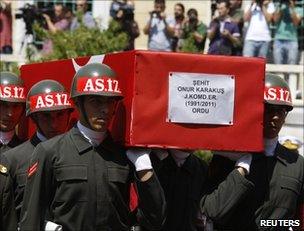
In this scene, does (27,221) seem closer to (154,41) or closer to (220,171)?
(220,171)

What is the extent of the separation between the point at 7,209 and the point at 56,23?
10.4 metres

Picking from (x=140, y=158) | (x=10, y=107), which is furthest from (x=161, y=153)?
(x=10, y=107)

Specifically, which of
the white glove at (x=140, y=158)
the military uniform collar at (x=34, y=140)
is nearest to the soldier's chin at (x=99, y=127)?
the white glove at (x=140, y=158)

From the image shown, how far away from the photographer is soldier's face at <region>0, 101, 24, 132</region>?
28.4 feet

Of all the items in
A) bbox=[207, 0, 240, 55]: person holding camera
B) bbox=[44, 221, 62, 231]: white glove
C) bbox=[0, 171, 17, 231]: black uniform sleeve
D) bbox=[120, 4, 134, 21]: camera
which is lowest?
bbox=[0, 171, 17, 231]: black uniform sleeve

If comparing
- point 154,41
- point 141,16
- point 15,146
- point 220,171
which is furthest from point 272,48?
point 220,171

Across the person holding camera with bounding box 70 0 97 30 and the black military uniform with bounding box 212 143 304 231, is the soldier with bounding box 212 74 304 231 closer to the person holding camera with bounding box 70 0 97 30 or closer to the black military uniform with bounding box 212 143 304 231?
the black military uniform with bounding box 212 143 304 231

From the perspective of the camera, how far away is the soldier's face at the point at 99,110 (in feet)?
21.6

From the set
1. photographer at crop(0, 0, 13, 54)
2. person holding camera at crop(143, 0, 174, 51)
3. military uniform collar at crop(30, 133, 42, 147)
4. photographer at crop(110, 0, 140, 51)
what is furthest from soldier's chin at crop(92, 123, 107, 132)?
photographer at crop(0, 0, 13, 54)

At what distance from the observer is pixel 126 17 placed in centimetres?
1786

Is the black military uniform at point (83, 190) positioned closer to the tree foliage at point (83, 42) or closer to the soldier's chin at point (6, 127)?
the soldier's chin at point (6, 127)

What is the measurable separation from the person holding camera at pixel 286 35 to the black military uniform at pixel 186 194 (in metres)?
9.34

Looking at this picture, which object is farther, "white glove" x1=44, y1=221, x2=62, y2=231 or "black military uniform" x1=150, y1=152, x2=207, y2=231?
"black military uniform" x1=150, y1=152, x2=207, y2=231

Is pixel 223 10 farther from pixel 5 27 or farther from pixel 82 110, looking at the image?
pixel 82 110
